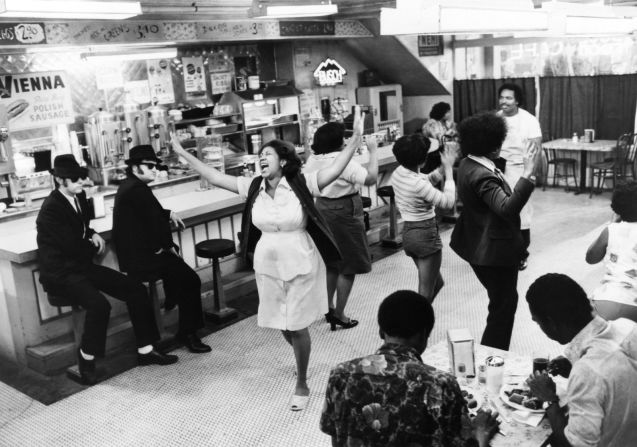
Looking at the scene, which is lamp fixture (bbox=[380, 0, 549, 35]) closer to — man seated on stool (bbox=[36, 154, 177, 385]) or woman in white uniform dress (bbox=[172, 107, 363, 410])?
woman in white uniform dress (bbox=[172, 107, 363, 410])

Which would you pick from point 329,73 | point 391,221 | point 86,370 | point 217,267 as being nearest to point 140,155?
point 217,267

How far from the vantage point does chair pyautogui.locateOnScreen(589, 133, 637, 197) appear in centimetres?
992

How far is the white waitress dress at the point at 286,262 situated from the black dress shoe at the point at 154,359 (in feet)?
4.55

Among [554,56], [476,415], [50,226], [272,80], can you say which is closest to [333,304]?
[50,226]

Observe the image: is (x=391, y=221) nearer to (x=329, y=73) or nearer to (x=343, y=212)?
(x=343, y=212)

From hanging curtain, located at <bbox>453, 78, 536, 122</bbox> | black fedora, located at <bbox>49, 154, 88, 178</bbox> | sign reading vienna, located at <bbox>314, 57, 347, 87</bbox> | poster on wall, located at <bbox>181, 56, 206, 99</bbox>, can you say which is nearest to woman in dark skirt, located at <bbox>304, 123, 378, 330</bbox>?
black fedora, located at <bbox>49, 154, 88, 178</bbox>

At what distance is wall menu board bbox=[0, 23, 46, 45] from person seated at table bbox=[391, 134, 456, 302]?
4291 millimetres

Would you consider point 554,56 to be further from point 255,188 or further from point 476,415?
point 476,415

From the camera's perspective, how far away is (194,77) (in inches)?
374

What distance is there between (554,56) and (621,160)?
243 centimetres

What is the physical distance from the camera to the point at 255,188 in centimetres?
420

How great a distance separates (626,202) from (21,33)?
591cm

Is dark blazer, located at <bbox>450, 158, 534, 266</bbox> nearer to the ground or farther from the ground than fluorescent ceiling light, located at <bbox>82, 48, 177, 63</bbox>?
nearer to the ground

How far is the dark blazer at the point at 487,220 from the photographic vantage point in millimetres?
3750
